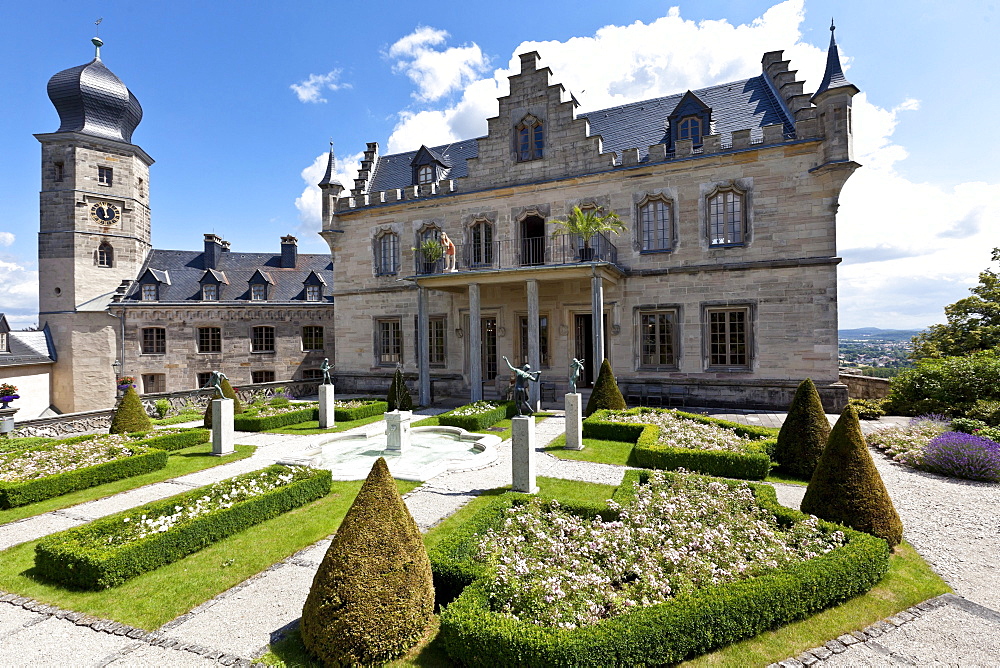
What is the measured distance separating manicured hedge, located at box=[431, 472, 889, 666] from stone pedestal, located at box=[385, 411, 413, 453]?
7830mm

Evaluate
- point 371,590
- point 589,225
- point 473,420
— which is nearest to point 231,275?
point 473,420

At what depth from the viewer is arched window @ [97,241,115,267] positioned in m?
31.6

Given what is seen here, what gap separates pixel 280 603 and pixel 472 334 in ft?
52.2

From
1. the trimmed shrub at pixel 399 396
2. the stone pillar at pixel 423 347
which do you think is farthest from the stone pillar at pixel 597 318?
the trimmed shrub at pixel 399 396

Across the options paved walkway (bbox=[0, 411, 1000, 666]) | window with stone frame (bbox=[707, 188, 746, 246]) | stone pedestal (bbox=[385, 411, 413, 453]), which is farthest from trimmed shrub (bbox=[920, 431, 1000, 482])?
stone pedestal (bbox=[385, 411, 413, 453])

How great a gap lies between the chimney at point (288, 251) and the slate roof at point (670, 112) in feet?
54.7

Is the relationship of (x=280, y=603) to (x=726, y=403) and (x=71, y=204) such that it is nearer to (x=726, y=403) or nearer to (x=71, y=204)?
(x=726, y=403)

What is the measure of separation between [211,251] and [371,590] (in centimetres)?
3753

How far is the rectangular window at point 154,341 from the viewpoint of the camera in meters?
31.2

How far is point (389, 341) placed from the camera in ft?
89.5

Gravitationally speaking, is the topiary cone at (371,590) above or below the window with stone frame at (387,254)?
below

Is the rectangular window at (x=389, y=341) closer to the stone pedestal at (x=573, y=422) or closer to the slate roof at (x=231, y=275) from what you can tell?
the slate roof at (x=231, y=275)

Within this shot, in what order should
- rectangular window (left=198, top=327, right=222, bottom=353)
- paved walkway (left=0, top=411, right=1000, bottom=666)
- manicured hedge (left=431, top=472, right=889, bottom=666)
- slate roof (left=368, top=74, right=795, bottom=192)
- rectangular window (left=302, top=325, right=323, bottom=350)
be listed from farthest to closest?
rectangular window (left=302, top=325, right=323, bottom=350), rectangular window (left=198, top=327, right=222, bottom=353), slate roof (left=368, top=74, right=795, bottom=192), paved walkway (left=0, top=411, right=1000, bottom=666), manicured hedge (left=431, top=472, right=889, bottom=666)

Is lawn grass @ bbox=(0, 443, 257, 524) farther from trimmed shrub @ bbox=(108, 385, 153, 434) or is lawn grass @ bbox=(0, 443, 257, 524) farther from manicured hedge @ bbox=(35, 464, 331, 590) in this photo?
manicured hedge @ bbox=(35, 464, 331, 590)
